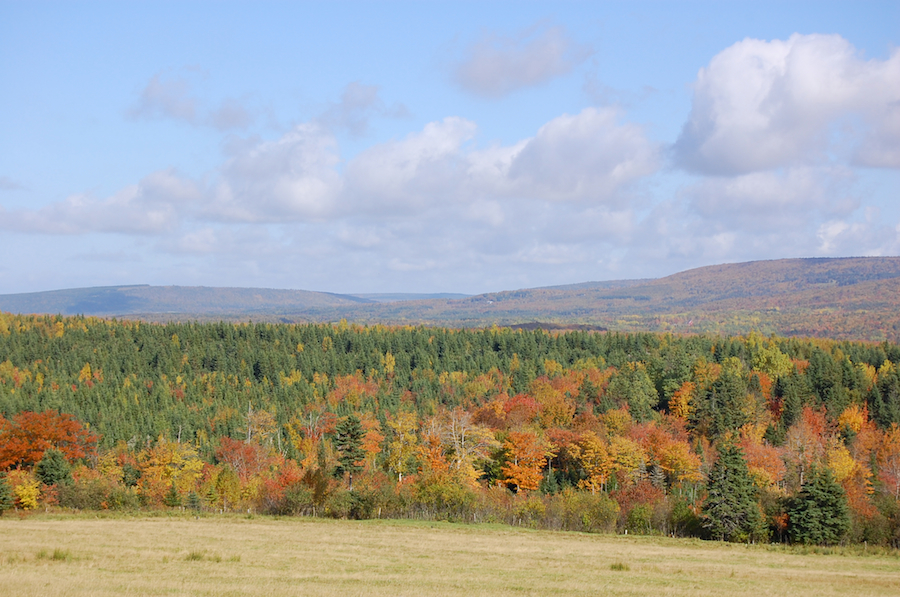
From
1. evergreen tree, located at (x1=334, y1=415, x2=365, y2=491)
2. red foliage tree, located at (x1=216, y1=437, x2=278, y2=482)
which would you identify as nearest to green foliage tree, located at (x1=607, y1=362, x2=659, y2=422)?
red foliage tree, located at (x1=216, y1=437, x2=278, y2=482)

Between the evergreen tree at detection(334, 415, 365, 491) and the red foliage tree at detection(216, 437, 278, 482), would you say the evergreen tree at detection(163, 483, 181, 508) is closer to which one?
the evergreen tree at detection(334, 415, 365, 491)

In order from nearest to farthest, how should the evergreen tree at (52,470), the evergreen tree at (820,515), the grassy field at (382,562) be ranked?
the grassy field at (382,562), the evergreen tree at (820,515), the evergreen tree at (52,470)

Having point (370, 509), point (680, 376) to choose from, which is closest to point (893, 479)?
point (680, 376)

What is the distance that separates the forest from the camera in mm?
76875

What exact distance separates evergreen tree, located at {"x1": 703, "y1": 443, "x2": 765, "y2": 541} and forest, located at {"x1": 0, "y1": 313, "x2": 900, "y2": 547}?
20cm

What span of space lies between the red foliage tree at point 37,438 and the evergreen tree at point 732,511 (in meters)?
87.1

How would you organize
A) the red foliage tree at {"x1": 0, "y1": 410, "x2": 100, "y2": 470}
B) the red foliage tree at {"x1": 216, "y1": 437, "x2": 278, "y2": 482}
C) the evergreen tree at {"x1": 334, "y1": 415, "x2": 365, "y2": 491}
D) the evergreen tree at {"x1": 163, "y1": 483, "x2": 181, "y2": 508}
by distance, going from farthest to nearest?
the red foliage tree at {"x1": 216, "y1": 437, "x2": 278, "y2": 482} < the red foliage tree at {"x1": 0, "y1": 410, "x2": 100, "y2": 470} < the evergreen tree at {"x1": 163, "y1": 483, "x2": 181, "y2": 508} < the evergreen tree at {"x1": 334, "y1": 415, "x2": 365, "y2": 491}

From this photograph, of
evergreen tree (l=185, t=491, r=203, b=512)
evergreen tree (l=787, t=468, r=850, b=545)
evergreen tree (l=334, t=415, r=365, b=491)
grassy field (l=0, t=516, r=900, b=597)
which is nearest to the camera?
grassy field (l=0, t=516, r=900, b=597)

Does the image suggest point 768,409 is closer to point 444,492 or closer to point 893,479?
point 893,479

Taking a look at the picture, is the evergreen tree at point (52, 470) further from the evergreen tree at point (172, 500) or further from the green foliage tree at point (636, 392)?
the green foliage tree at point (636, 392)

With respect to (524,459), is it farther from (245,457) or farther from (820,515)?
(245,457)

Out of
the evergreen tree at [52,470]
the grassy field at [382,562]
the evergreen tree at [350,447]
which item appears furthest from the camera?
the evergreen tree at [52,470]

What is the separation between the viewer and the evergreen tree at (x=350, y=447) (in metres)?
79.1

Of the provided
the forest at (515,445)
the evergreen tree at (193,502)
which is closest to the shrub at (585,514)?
the forest at (515,445)
